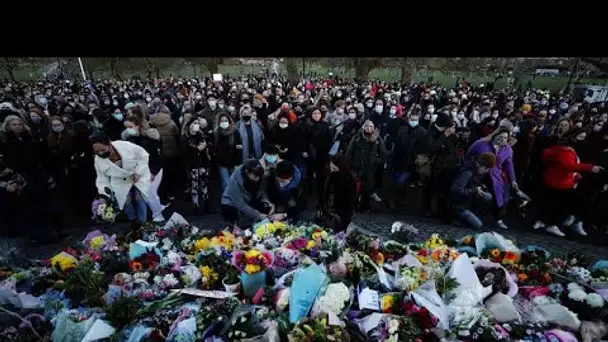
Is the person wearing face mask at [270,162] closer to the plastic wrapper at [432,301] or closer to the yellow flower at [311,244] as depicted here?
the yellow flower at [311,244]

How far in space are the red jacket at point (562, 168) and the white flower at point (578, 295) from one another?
117 inches

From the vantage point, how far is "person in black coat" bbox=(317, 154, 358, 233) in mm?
5023

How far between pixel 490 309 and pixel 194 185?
15.9ft

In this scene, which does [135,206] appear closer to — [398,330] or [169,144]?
[169,144]

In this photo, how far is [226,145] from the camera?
6312 mm

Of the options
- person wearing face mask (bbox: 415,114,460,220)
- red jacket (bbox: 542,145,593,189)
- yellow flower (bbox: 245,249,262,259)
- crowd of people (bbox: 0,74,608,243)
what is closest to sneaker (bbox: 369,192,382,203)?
crowd of people (bbox: 0,74,608,243)

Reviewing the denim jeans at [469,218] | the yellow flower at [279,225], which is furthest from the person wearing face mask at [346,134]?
the yellow flower at [279,225]

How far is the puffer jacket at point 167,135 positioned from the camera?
6328 millimetres

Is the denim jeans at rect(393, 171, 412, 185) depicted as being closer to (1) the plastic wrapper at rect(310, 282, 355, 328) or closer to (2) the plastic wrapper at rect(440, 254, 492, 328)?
(2) the plastic wrapper at rect(440, 254, 492, 328)

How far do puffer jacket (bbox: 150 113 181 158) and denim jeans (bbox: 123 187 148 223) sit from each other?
1.18 m

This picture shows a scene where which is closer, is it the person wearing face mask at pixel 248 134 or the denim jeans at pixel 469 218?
the denim jeans at pixel 469 218
